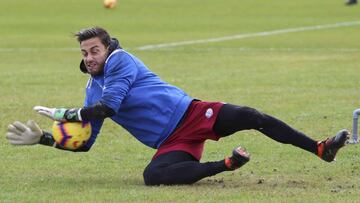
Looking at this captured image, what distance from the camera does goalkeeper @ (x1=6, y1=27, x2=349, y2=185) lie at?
878 centimetres

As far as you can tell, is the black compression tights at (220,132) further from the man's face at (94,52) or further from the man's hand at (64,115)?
the man's face at (94,52)

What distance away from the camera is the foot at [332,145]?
28.9ft

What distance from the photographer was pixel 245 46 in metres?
27.0

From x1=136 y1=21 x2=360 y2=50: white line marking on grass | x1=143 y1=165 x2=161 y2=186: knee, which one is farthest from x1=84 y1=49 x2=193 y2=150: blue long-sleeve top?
x1=136 y1=21 x2=360 y2=50: white line marking on grass

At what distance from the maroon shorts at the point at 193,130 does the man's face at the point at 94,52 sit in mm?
935

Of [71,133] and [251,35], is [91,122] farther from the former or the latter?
[251,35]

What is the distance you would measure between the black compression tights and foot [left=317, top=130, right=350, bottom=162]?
0.08 meters

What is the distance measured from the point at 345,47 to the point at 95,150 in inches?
634

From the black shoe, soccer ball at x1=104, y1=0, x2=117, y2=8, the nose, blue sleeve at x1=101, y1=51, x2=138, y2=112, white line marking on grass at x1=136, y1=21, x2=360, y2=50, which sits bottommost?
the black shoe

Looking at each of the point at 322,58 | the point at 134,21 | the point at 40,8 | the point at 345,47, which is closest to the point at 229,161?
the point at 322,58

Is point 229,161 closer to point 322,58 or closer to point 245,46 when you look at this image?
point 322,58

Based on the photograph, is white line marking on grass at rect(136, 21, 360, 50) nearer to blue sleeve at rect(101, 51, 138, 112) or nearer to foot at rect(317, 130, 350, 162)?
blue sleeve at rect(101, 51, 138, 112)

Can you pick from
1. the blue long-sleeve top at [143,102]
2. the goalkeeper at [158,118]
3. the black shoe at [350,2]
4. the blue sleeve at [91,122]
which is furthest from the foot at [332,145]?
the black shoe at [350,2]

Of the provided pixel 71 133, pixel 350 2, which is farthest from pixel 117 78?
pixel 350 2
